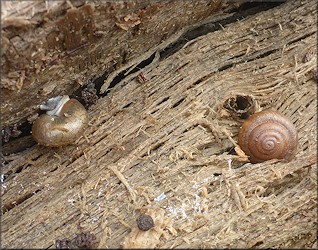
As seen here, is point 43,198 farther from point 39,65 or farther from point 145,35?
point 145,35

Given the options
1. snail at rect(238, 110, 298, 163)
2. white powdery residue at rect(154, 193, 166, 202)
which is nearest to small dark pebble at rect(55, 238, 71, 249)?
white powdery residue at rect(154, 193, 166, 202)

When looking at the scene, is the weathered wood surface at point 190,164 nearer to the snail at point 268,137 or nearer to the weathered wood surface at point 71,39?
the snail at point 268,137

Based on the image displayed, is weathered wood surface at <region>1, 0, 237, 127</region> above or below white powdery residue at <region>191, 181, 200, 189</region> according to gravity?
above

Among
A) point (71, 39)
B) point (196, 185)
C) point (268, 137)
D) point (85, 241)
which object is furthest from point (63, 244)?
point (268, 137)

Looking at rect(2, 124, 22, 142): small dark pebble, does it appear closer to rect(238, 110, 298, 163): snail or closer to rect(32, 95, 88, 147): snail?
rect(32, 95, 88, 147): snail

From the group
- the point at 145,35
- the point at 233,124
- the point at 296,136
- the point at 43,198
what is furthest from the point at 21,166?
the point at 296,136

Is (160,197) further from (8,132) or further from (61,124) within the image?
(8,132)

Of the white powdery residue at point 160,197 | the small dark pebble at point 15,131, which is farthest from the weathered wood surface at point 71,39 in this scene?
the white powdery residue at point 160,197
